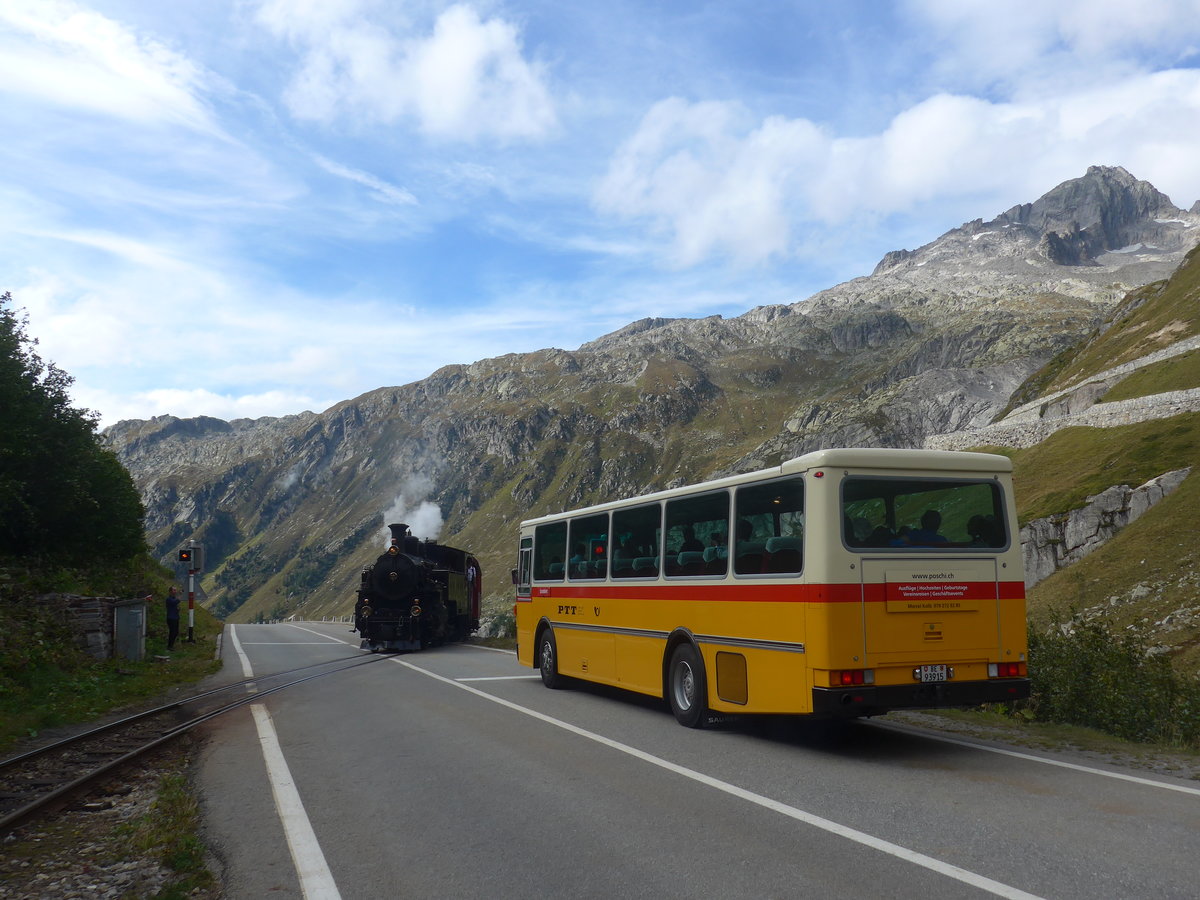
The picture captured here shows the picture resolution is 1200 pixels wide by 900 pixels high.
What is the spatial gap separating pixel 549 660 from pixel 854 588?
27.8 feet

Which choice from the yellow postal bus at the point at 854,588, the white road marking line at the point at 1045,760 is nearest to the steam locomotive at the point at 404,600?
the yellow postal bus at the point at 854,588

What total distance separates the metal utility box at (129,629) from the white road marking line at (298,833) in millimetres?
12830

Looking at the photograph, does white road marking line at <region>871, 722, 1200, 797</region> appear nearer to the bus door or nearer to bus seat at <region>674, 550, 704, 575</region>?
the bus door

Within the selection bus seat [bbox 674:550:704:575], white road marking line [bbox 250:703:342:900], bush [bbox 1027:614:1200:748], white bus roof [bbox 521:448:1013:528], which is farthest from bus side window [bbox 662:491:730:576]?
white road marking line [bbox 250:703:342:900]

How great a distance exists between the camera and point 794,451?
170 meters

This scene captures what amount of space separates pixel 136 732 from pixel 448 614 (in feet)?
58.2

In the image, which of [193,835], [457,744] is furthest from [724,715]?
[193,835]

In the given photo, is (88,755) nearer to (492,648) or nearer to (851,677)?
(851,677)

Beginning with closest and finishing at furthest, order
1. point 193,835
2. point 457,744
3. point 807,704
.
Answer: point 193,835 → point 807,704 → point 457,744

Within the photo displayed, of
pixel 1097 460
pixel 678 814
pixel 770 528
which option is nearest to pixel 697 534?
pixel 770 528

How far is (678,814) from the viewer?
7082 millimetres

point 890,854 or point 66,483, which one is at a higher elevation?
point 66,483

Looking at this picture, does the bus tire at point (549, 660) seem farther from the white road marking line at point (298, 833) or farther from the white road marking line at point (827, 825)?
the white road marking line at point (298, 833)

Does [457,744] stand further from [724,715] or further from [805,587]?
[805,587]
